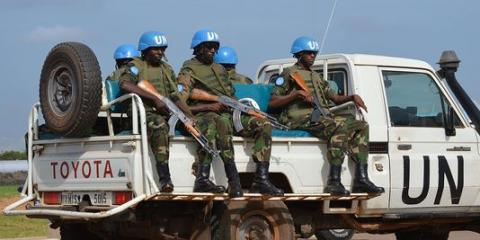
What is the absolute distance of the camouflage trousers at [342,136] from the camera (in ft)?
30.0

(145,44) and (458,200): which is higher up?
(145,44)

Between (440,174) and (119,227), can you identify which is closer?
(119,227)

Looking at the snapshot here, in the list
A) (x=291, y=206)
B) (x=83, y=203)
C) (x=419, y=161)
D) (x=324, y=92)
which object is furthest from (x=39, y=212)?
(x=419, y=161)

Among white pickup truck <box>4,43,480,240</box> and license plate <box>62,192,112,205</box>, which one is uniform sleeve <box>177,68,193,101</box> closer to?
white pickup truck <box>4,43,480,240</box>

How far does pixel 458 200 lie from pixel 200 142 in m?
3.36

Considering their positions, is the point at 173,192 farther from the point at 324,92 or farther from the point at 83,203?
the point at 324,92

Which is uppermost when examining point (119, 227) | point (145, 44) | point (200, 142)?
point (145, 44)

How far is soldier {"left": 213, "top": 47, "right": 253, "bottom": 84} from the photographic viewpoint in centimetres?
1034

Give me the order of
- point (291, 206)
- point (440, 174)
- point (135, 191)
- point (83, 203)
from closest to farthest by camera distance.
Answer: point (135, 191) → point (83, 203) → point (291, 206) → point (440, 174)

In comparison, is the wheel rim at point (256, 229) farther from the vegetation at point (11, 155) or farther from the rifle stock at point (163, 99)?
the vegetation at point (11, 155)

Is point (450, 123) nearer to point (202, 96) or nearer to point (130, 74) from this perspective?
point (202, 96)

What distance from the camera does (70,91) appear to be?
28.4ft

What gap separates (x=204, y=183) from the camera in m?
8.30

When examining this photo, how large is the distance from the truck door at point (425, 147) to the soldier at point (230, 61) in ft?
5.14
